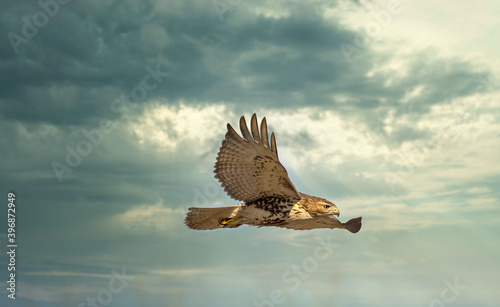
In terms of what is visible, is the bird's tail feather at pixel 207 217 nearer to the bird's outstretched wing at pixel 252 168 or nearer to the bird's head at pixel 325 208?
the bird's outstretched wing at pixel 252 168

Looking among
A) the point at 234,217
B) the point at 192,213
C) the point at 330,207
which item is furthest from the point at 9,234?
the point at 330,207

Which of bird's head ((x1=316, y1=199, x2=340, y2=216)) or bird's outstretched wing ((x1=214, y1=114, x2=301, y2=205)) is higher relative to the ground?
bird's outstretched wing ((x1=214, y1=114, x2=301, y2=205))

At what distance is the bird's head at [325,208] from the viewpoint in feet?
48.5

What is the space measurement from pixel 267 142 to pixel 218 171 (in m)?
1.77

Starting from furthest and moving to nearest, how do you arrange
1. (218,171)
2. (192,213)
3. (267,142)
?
(192,213) < (218,171) < (267,142)

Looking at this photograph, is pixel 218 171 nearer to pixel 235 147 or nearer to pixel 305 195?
pixel 235 147

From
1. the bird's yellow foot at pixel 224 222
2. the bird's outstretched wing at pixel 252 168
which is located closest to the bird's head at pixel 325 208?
the bird's outstretched wing at pixel 252 168

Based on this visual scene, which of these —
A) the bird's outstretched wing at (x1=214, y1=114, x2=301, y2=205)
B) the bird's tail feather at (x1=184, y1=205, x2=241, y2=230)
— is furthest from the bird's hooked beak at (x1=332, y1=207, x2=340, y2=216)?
the bird's tail feather at (x1=184, y1=205, x2=241, y2=230)

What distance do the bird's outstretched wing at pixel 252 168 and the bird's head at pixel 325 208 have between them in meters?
0.60

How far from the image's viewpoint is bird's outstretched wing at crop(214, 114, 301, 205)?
1388cm

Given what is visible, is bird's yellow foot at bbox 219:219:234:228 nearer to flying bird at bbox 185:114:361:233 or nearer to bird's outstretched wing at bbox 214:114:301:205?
flying bird at bbox 185:114:361:233

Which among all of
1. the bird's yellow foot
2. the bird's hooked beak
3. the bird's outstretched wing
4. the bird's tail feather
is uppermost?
the bird's outstretched wing

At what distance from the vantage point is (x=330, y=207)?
14.8 metres

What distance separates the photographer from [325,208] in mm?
14805
